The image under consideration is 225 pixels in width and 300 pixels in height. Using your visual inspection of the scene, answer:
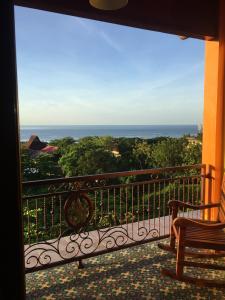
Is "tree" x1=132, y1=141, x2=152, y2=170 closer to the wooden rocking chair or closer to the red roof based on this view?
the red roof

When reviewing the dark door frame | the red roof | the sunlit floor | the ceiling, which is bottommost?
the sunlit floor

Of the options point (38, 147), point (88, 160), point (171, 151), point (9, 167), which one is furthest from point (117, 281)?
point (38, 147)

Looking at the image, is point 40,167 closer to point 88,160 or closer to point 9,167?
point 88,160

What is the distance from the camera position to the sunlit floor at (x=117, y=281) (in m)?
2.24

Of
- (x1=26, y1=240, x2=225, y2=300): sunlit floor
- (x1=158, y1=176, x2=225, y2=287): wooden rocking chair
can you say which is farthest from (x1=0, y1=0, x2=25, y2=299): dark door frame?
(x1=158, y1=176, x2=225, y2=287): wooden rocking chair

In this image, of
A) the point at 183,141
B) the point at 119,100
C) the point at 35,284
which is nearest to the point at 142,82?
the point at 119,100

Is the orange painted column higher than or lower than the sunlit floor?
higher

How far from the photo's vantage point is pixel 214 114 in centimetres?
311

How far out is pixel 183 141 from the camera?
7.11m

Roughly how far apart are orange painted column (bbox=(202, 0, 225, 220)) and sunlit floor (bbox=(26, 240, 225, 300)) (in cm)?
101

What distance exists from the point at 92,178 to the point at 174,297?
4.11 ft

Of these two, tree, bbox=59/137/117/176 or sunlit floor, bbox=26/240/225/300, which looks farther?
tree, bbox=59/137/117/176

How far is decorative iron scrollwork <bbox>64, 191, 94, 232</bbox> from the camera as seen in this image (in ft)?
8.74

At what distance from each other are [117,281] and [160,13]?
260 cm
